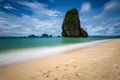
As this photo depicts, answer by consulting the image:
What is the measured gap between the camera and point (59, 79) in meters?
3.07

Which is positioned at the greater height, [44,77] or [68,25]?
[68,25]

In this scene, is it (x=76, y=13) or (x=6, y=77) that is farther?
(x=76, y=13)

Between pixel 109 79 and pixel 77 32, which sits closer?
pixel 109 79

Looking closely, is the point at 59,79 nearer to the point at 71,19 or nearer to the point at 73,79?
the point at 73,79

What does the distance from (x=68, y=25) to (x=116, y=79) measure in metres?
75.1

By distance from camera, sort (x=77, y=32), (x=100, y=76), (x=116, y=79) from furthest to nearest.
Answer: (x=77, y=32), (x=100, y=76), (x=116, y=79)

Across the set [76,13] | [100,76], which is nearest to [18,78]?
[100,76]

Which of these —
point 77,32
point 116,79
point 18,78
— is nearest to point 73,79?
point 116,79

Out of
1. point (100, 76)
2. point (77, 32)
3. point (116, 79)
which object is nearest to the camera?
point (116, 79)

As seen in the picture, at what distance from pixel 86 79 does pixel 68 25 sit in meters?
75.1

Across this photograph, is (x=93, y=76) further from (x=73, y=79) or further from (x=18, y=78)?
(x=18, y=78)

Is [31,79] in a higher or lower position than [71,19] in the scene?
lower

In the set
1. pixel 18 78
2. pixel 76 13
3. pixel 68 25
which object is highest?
pixel 76 13

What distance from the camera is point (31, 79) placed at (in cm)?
312
